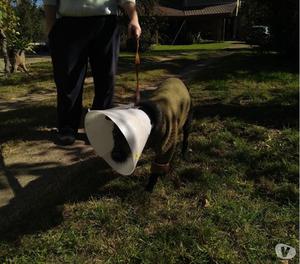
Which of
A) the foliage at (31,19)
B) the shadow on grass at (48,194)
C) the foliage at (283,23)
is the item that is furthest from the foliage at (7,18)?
the foliage at (31,19)

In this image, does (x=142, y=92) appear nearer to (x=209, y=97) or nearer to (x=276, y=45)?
(x=209, y=97)

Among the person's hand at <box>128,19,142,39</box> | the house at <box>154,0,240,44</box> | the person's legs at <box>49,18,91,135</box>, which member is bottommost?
the house at <box>154,0,240,44</box>

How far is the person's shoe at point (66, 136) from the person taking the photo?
4.34 metres

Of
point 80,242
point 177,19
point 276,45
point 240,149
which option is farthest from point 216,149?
point 177,19

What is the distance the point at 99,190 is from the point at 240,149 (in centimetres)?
171

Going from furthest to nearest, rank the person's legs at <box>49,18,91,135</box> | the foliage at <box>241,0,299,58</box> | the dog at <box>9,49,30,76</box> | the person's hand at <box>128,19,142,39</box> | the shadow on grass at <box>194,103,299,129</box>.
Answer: the foliage at <box>241,0,299,58</box>
the dog at <box>9,49,30,76</box>
the shadow on grass at <box>194,103,299,129</box>
the person's legs at <box>49,18,91,135</box>
the person's hand at <box>128,19,142,39</box>

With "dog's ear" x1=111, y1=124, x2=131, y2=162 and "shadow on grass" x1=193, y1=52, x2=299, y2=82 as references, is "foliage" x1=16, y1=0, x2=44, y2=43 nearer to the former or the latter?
"shadow on grass" x1=193, y1=52, x2=299, y2=82

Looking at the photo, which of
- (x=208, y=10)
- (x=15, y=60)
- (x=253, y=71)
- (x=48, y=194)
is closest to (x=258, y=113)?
(x=48, y=194)

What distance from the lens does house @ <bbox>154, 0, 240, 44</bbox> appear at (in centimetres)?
4162

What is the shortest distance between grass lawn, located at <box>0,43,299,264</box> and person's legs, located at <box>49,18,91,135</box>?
570 millimetres

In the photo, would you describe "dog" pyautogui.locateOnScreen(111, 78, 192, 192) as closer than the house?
Yes

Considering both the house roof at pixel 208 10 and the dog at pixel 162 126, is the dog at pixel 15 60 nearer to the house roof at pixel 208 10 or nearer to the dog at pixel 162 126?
the dog at pixel 162 126

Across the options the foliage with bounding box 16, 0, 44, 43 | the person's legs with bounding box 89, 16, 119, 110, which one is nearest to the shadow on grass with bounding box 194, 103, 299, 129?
the person's legs with bounding box 89, 16, 119, 110

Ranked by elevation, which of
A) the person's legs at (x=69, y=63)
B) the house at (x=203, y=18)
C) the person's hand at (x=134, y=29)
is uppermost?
the person's hand at (x=134, y=29)
